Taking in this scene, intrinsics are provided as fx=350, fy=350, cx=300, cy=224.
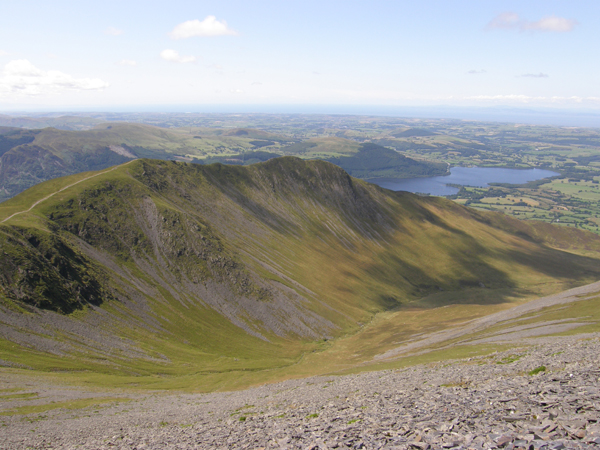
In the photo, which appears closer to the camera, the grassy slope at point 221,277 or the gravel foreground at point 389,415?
the gravel foreground at point 389,415

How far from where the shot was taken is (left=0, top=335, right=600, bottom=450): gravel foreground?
20250 millimetres

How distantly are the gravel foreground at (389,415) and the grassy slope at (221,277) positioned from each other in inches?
1118

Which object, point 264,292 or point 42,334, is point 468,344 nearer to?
point 264,292

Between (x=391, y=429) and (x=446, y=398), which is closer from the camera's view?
(x=391, y=429)

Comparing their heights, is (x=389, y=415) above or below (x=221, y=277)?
above

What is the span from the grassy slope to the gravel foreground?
93.1 feet

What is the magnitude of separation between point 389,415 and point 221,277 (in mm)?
106456

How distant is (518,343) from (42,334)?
99366mm

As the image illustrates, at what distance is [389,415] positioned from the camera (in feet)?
89.6

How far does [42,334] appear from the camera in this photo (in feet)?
261

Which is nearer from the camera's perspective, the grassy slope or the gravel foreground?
the gravel foreground

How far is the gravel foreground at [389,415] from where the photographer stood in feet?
66.4

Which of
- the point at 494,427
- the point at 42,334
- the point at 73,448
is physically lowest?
the point at 42,334

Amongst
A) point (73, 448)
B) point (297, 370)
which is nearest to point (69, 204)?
point (297, 370)
